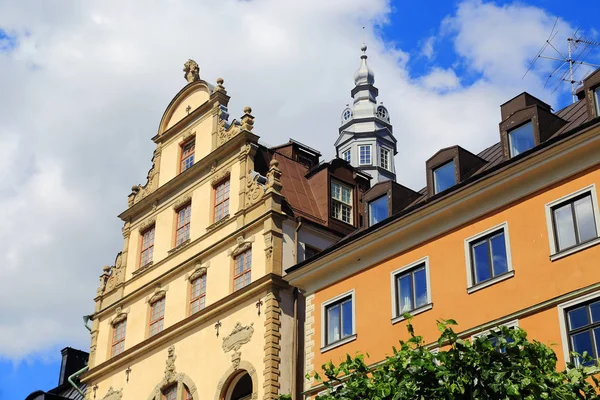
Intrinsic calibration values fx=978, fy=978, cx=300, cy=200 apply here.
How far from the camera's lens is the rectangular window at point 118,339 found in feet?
137

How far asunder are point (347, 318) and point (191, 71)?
718 inches

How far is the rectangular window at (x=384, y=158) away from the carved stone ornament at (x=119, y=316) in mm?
43790

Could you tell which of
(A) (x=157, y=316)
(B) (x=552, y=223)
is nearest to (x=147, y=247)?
(A) (x=157, y=316)

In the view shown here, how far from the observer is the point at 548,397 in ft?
60.9

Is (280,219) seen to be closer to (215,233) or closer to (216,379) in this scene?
(215,233)

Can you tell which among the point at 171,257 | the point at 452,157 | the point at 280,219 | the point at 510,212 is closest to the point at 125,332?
the point at 171,257

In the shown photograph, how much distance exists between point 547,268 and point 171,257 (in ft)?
63.0

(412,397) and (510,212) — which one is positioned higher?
(510,212)

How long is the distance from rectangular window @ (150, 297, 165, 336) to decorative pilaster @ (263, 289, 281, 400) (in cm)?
697

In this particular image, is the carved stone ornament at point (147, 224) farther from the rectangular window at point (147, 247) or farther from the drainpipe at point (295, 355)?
the drainpipe at point (295, 355)

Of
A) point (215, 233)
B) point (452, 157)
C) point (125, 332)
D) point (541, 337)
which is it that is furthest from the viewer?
point (125, 332)

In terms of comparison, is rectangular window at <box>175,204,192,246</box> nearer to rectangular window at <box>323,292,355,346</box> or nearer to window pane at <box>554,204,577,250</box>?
rectangular window at <box>323,292,355,346</box>

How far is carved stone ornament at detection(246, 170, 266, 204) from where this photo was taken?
37050 mm

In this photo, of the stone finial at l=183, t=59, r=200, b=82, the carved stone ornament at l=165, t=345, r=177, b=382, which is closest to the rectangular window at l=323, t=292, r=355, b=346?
the carved stone ornament at l=165, t=345, r=177, b=382
